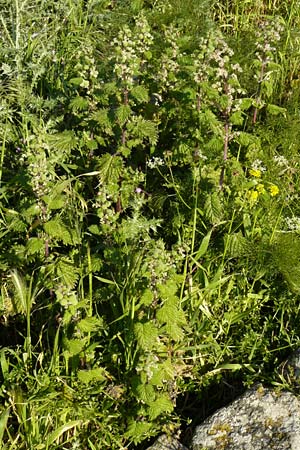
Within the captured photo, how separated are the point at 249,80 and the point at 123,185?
122 cm

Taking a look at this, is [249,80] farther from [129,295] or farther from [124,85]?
[129,295]

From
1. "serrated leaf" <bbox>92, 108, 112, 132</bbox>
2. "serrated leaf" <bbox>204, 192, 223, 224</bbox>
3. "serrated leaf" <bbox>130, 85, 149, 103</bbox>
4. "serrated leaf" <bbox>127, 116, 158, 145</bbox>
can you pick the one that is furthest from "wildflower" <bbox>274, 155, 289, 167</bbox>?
"serrated leaf" <bbox>92, 108, 112, 132</bbox>

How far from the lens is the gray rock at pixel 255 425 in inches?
98.9

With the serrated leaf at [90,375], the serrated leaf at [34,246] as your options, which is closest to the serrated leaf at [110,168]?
the serrated leaf at [34,246]

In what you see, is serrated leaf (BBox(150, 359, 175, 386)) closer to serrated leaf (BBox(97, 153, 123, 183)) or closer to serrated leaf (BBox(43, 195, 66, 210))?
serrated leaf (BBox(43, 195, 66, 210))

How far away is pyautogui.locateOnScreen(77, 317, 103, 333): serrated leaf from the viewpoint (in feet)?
8.47

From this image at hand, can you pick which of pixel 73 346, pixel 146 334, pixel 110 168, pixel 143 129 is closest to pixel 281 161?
pixel 143 129

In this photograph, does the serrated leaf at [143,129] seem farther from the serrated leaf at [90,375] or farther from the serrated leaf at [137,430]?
the serrated leaf at [137,430]

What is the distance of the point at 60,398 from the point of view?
8.68 feet

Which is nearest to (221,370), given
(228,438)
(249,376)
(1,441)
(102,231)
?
(249,376)

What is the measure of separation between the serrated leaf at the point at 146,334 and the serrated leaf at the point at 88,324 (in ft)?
0.60

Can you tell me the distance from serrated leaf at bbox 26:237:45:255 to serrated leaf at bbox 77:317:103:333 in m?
0.36

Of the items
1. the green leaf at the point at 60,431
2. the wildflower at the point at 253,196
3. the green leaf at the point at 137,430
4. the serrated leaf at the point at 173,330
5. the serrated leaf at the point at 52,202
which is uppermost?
the serrated leaf at the point at 52,202

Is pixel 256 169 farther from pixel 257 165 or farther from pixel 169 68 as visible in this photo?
pixel 169 68
